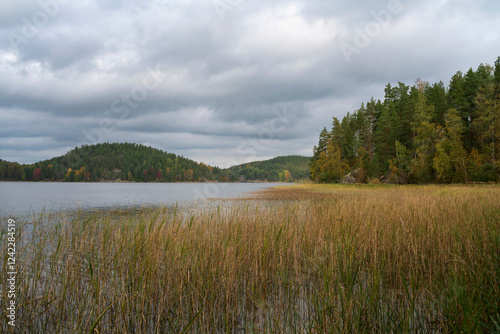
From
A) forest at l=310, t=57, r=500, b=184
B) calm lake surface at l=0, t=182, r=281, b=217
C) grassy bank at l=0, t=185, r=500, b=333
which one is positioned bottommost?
calm lake surface at l=0, t=182, r=281, b=217

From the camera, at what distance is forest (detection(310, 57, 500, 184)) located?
3453 cm

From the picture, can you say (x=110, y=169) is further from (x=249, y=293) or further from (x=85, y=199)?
(x=249, y=293)

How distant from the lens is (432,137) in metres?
39.5

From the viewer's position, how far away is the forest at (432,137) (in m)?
34.5

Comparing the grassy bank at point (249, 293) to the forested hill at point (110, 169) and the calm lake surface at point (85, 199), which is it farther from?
the forested hill at point (110, 169)

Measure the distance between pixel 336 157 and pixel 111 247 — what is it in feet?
207

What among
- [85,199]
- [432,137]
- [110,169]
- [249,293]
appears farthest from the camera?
[110,169]

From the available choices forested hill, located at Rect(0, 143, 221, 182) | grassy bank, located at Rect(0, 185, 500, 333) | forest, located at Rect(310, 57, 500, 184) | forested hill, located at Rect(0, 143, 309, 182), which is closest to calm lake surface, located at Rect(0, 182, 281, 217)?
grassy bank, located at Rect(0, 185, 500, 333)

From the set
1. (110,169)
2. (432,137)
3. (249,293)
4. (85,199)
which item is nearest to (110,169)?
(110,169)

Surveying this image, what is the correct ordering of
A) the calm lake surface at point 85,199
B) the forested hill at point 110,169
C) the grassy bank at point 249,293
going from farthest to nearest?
the forested hill at point 110,169
the calm lake surface at point 85,199
the grassy bank at point 249,293

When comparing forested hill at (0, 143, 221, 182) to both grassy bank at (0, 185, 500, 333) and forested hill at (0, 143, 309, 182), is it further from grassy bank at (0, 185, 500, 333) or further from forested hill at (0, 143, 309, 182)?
grassy bank at (0, 185, 500, 333)

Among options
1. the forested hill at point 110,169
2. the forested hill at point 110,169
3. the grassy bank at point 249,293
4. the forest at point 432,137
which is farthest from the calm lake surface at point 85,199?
the forested hill at point 110,169

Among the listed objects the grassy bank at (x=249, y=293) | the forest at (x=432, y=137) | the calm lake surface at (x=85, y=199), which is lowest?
the calm lake surface at (x=85, y=199)

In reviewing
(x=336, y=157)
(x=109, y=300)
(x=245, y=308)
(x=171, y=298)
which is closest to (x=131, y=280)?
(x=109, y=300)
